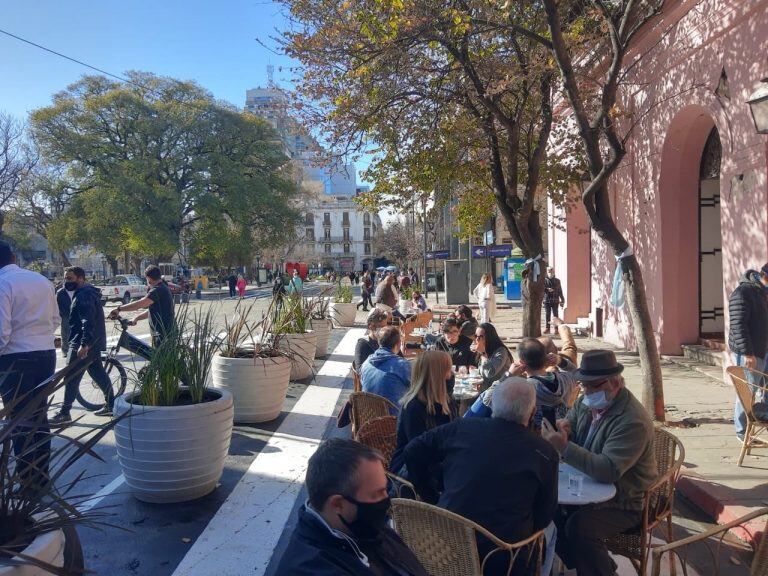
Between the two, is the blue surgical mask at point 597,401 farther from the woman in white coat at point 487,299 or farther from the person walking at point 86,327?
the woman in white coat at point 487,299

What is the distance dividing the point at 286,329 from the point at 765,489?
18.3 ft

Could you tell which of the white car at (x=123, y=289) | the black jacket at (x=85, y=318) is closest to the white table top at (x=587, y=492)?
the black jacket at (x=85, y=318)

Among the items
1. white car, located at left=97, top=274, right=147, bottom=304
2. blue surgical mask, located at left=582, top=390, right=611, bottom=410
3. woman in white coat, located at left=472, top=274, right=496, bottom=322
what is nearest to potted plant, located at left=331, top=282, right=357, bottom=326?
woman in white coat, located at left=472, top=274, right=496, bottom=322

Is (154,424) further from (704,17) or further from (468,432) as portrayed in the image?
(704,17)

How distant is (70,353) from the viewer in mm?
7219

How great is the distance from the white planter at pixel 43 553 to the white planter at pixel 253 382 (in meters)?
4.47

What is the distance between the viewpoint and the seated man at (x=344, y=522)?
5.84 feet

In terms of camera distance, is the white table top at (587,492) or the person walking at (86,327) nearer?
the white table top at (587,492)

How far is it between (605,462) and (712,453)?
3.15 metres

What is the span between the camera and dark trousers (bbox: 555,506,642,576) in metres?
3.20

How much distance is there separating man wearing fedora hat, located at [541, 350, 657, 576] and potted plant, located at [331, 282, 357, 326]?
1361cm

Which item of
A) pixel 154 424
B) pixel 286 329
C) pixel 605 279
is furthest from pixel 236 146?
pixel 154 424

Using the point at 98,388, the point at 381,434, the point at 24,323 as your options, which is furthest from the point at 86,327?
the point at 381,434

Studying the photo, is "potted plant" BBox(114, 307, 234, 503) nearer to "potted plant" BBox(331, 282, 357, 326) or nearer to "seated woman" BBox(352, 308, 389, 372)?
"seated woman" BBox(352, 308, 389, 372)
